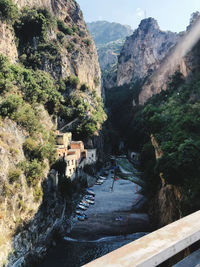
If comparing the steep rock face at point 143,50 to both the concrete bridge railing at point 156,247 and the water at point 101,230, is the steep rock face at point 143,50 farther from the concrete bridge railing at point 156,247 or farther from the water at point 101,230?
the concrete bridge railing at point 156,247

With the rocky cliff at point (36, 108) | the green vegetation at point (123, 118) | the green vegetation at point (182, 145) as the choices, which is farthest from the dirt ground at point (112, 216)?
the green vegetation at point (123, 118)

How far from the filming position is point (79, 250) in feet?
69.2

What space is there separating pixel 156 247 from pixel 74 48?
188ft

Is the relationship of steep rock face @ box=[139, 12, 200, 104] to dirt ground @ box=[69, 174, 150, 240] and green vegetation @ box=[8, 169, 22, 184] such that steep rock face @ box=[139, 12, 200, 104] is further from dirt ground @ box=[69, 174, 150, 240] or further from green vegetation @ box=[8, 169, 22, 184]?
green vegetation @ box=[8, 169, 22, 184]

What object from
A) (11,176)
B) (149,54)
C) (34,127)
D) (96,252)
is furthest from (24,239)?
(149,54)

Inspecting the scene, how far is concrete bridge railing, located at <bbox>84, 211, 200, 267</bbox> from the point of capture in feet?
6.99

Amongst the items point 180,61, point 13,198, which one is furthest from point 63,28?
point 13,198

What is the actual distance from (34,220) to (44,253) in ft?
12.1

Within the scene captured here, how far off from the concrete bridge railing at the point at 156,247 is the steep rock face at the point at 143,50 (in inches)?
3675

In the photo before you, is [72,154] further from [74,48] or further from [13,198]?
[74,48]

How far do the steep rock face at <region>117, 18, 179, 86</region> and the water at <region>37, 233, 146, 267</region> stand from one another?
263ft

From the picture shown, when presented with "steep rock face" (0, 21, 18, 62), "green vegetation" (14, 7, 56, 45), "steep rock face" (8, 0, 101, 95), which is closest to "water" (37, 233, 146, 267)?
"steep rock face" (0, 21, 18, 62)

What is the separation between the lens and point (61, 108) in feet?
136

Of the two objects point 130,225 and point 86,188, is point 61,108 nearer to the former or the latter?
point 86,188
